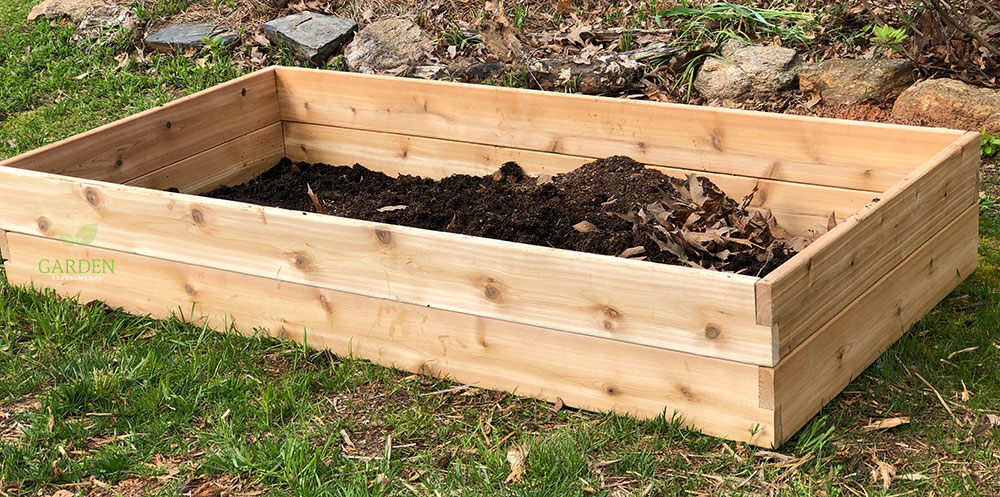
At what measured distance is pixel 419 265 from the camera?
3.34m

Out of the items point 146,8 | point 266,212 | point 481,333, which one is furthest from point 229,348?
point 146,8

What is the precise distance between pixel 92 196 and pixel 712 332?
2308mm

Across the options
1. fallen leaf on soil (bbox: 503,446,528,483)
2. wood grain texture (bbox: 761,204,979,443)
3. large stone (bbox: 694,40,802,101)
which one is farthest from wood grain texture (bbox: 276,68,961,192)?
fallen leaf on soil (bbox: 503,446,528,483)

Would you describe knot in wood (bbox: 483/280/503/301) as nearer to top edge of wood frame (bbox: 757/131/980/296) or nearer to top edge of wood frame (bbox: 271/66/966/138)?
top edge of wood frame (bbox: 757/131/980/296)

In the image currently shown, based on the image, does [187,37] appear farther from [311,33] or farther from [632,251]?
[632,251]

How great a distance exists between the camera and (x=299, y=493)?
2.87 meters

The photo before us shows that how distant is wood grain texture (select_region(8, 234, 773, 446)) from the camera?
120 inches

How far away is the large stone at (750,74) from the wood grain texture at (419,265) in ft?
9.87

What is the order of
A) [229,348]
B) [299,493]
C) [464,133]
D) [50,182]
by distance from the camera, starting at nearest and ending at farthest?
[299,493]
[229,348]
[50,182]
[464,133]

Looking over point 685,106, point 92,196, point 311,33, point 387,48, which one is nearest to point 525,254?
point 685,106

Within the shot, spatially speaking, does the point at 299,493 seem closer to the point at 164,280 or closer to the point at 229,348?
the point at 229,348

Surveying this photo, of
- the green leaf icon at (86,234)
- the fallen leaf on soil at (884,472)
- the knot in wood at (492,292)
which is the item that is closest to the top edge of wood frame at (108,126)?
the green leaf icon at (86,234)

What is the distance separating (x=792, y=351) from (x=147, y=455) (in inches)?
73.5

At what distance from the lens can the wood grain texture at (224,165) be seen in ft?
15.8
